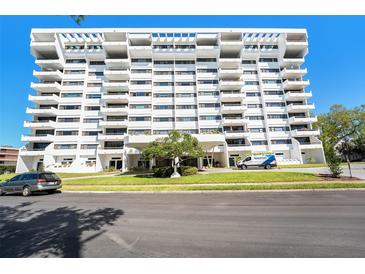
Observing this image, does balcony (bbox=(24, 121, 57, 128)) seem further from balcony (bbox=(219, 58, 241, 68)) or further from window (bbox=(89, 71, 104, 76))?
balcony (bbox=(219, 58, 241, 68))

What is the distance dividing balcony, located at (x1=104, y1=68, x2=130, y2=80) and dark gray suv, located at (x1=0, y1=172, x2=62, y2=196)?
30.5m

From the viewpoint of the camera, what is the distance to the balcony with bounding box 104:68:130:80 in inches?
1471

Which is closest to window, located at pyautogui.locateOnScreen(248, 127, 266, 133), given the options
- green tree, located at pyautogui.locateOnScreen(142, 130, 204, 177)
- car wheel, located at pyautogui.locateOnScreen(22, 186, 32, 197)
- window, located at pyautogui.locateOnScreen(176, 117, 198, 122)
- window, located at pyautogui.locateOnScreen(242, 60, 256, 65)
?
window, located at pyautogui.locateOnScreen(176, 117, 198, 122)

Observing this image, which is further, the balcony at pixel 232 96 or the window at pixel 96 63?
the window at pixel 96 63

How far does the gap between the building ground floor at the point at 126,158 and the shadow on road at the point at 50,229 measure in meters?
24.4

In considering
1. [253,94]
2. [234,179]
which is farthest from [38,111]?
[253,94]

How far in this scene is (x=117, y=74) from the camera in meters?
37.6

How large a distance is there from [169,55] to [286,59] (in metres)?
28.2

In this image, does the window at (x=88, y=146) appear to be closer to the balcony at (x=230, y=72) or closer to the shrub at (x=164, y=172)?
the shrub at (x=164, y=172)

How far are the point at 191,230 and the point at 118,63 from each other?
137 feet

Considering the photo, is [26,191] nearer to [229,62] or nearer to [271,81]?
[229,62]

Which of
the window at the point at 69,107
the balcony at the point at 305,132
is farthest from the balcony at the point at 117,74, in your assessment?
the balcony at the point at 305,132

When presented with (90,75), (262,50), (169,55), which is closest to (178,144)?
(169,55)

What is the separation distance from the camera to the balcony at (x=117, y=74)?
3738 centimetres
